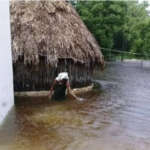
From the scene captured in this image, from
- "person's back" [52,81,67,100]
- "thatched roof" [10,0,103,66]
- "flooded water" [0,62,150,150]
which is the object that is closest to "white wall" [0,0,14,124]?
"flooded water" [0,62,150,150]

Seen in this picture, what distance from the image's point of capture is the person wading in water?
34.0 ft

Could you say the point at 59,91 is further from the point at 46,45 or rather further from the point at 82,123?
the point at 82,123

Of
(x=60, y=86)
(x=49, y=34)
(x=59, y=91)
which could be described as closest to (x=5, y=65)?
(x=60, y=86)

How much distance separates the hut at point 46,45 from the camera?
426 inches

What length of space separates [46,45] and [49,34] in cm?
51

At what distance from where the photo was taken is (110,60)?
82.7 feet

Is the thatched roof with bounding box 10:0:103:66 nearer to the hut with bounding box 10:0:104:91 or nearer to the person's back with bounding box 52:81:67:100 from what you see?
the hut with bounding box 10:0:104:91

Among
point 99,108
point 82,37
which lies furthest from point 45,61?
point 99,108

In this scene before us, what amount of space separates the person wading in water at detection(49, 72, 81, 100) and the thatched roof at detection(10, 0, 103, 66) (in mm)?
785

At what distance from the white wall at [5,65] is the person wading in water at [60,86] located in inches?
70.9

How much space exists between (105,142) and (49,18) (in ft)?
20.8

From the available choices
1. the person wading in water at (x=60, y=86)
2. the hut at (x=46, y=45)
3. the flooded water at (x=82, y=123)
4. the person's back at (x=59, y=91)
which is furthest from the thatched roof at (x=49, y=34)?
the flooded water at (x=82, y=123)

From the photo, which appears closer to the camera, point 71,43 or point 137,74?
point 71,43

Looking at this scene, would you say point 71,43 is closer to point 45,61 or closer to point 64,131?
point 45,61
